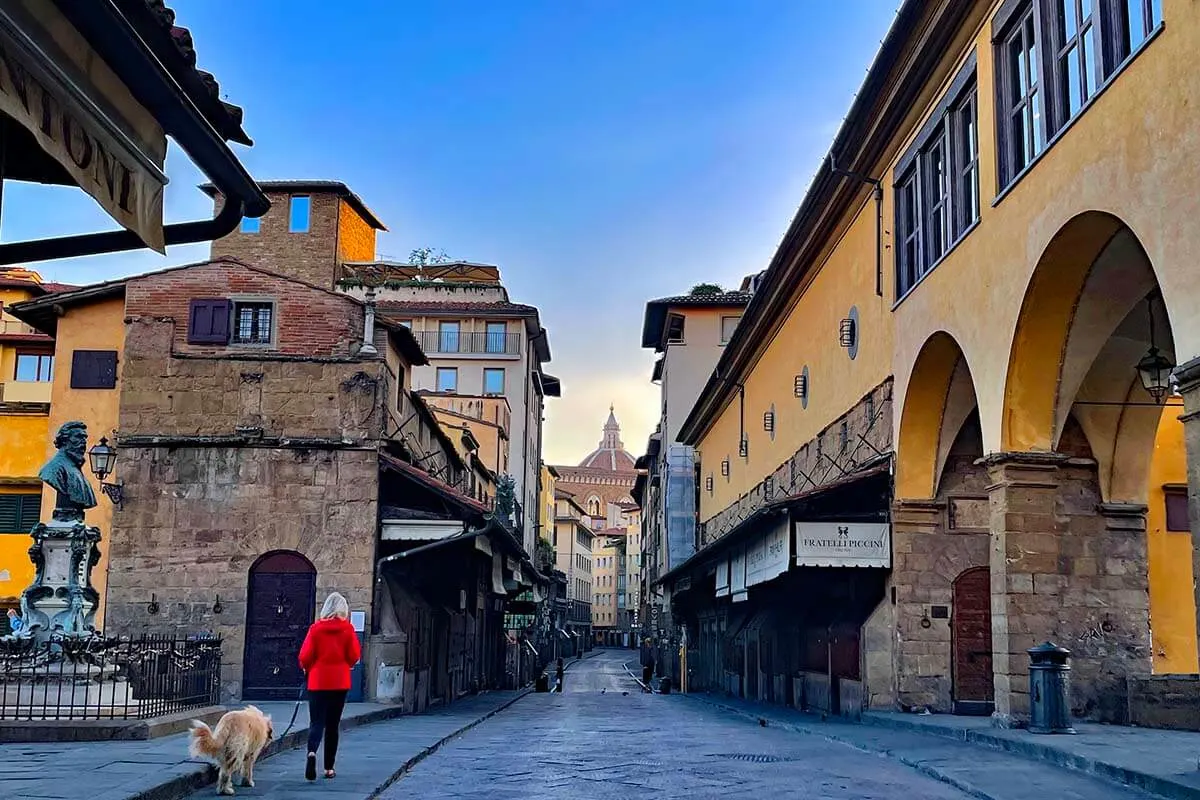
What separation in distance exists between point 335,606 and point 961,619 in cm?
1044

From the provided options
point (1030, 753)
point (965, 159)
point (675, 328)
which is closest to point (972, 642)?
point (1030, 753)

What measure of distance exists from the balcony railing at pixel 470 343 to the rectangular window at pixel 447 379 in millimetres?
902

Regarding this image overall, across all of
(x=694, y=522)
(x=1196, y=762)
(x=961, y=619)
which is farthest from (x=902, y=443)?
(x=694, y=522)

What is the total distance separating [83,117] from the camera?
438 centimetres

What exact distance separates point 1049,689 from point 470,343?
47.3 metres

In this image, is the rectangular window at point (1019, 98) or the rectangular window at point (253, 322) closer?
the rectangular window at point (1019, 98)

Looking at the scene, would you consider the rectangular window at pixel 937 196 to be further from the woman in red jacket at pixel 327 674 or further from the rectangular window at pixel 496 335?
the rectangular window at pixel 496 335

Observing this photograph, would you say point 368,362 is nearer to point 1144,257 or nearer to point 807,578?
point 807,578

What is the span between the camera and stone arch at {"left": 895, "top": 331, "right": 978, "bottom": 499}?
17.2m

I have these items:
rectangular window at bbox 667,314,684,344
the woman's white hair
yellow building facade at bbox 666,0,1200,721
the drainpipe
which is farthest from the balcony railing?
the woman's white hair

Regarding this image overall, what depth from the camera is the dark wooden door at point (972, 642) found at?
57.7 feet

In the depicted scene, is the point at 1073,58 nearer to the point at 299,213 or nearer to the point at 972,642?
the point at 972,642

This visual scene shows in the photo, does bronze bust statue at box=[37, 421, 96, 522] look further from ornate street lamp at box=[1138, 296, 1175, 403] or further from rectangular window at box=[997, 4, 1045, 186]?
ornate street lamp at box=[1138, 296, 1175, 403]

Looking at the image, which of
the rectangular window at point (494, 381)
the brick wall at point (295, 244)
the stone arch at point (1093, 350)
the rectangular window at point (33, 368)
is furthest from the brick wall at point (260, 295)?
the rectangular window at point (494, 381)
